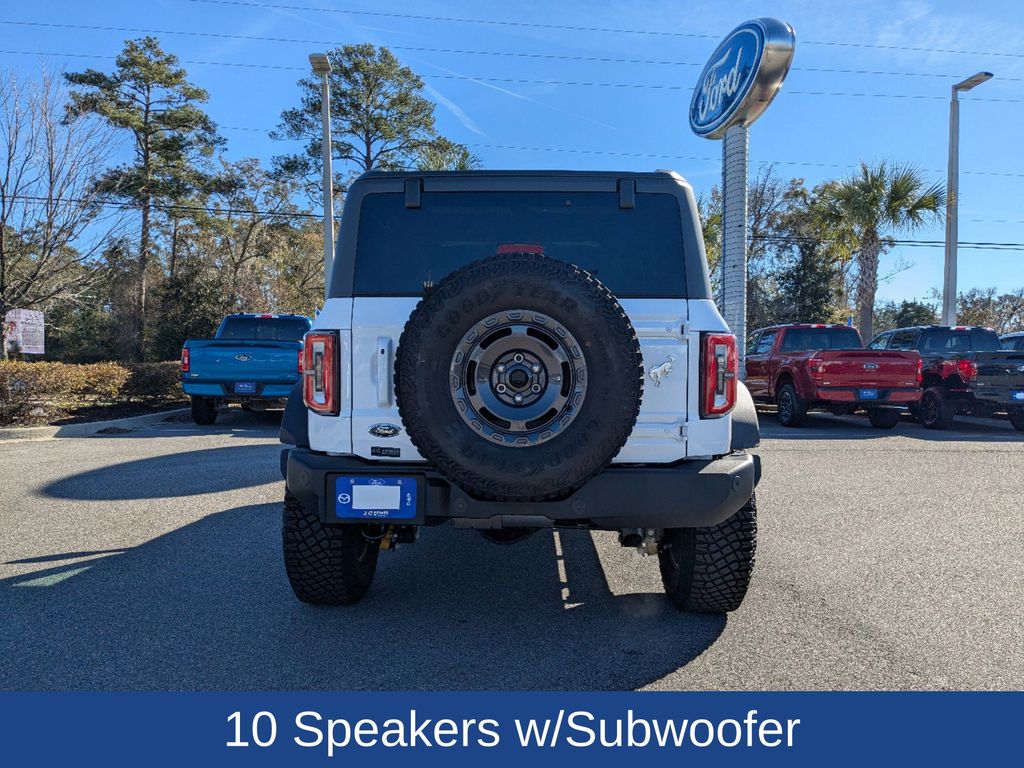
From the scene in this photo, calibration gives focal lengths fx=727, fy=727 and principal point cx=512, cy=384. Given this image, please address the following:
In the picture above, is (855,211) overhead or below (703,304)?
overhead

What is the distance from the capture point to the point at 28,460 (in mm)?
8438

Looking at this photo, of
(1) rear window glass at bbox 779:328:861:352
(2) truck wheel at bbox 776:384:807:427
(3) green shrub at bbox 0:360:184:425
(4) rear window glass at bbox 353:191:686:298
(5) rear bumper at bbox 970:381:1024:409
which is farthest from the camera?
(1) rear window glass at bbox 779:328:861:352

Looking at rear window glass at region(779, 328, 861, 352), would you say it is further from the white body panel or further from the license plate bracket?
the license plate bracket

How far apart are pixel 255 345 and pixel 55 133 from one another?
740 centimetres

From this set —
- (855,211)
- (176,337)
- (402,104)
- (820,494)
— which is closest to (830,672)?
(820,494)

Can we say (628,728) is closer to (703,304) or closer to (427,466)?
(427,466)

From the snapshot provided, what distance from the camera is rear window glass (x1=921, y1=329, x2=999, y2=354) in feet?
44.2

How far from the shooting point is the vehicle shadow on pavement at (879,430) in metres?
11.6

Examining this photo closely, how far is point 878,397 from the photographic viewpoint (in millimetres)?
11742

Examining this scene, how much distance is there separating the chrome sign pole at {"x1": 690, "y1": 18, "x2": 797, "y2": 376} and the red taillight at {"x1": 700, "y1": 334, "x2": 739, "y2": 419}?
31.2 ft

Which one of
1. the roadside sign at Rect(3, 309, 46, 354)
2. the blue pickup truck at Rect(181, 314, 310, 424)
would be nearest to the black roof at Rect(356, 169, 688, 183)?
the blue pickup truck at Rect(181, 314, 310, 424)

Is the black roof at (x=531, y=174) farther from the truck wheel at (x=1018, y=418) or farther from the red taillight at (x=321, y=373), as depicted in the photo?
the truck wheel at (x=1018, y=418)

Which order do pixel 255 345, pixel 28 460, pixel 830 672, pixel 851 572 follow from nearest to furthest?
pixel 830 672, pixel 851 572, pixel 28 460, pixel 255 345

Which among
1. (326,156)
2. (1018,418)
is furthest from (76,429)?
(1018,418)
